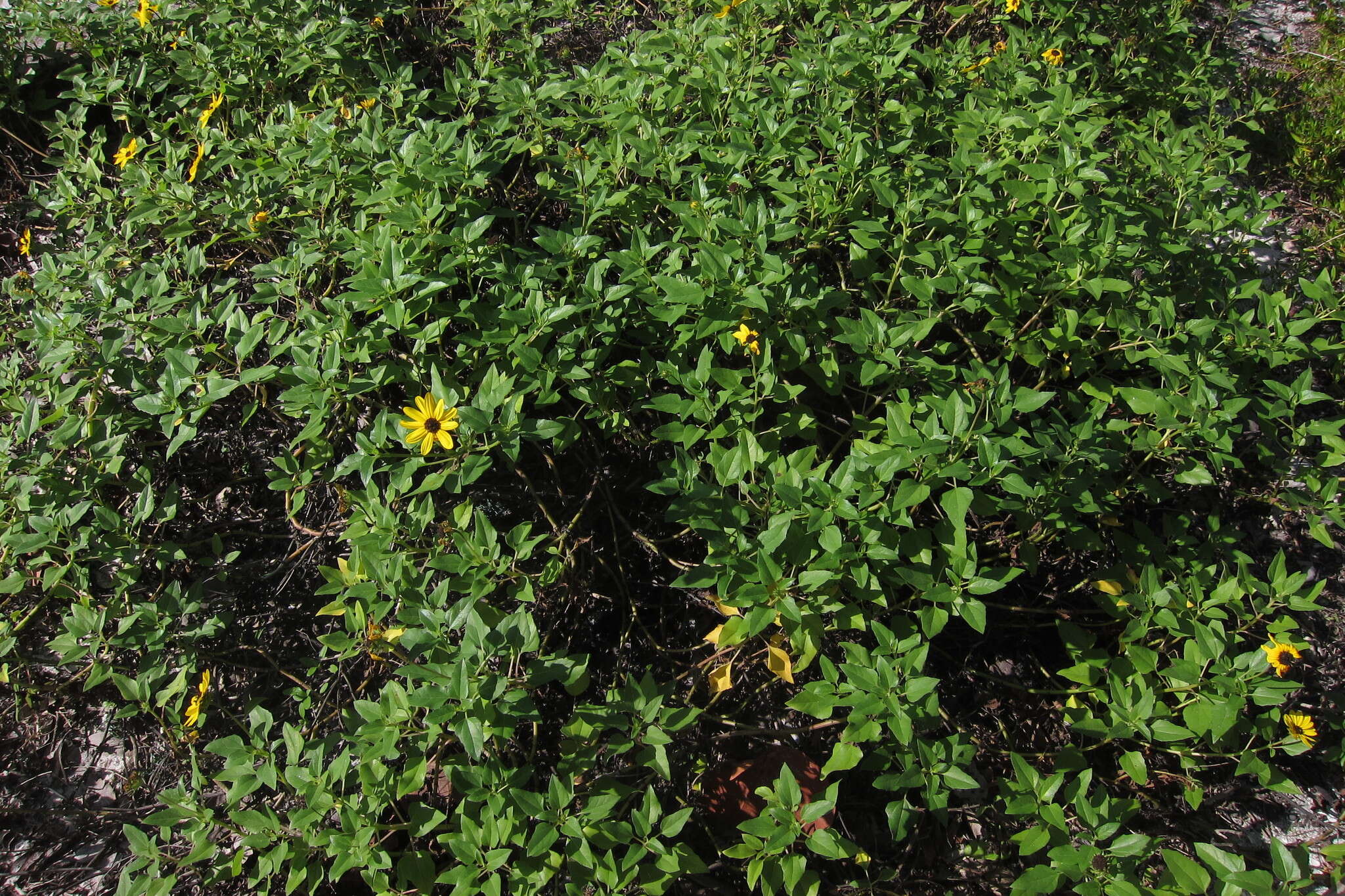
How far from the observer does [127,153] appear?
275 centimetres

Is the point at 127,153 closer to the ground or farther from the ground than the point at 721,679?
farther from the ground

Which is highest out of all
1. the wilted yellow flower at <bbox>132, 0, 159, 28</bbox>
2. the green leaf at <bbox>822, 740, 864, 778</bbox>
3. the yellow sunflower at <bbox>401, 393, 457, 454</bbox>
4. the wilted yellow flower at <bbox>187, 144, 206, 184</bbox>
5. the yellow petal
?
the wilted yellow flower at <bbox>132, 0, 159, 28</bbox>

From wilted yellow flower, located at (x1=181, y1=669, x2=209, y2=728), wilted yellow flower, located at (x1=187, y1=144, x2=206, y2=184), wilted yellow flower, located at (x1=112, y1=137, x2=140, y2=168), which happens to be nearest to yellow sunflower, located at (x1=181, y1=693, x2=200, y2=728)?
wilted yellow flower, located at (x1=181, y1=669, x2=209, y2=728)

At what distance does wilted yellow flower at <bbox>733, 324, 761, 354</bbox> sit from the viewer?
79.7 inches

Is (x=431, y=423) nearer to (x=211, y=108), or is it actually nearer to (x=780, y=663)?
(x=780, y=663)

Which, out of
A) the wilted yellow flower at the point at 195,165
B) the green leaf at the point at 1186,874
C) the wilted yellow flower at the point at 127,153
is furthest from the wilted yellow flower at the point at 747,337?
the wilted yellow flower at the point at 127,153

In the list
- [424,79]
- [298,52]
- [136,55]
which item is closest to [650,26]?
[424,79]

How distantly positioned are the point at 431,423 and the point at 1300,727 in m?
2.15

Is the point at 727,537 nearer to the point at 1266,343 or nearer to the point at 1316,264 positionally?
the point at 1266,343

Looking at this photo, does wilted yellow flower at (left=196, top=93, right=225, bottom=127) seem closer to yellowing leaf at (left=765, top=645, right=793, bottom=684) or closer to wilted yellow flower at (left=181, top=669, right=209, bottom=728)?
wilted yellow flower at (left=181, top=669, right=209, bottom=728)

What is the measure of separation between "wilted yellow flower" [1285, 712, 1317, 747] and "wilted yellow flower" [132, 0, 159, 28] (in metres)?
4.05

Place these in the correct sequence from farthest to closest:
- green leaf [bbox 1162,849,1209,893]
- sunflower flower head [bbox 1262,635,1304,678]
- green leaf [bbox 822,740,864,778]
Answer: sunflower flower head [bbox 1262,635,1304,678]
green leaf [bbox 822,740,864,778]
green leaf [bbox 1162,849,1209,893]

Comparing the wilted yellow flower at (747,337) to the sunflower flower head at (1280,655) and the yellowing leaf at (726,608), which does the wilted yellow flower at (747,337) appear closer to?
the yellowing leaf at (726,608)

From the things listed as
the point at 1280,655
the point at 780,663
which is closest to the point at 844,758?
the point at 780,663
